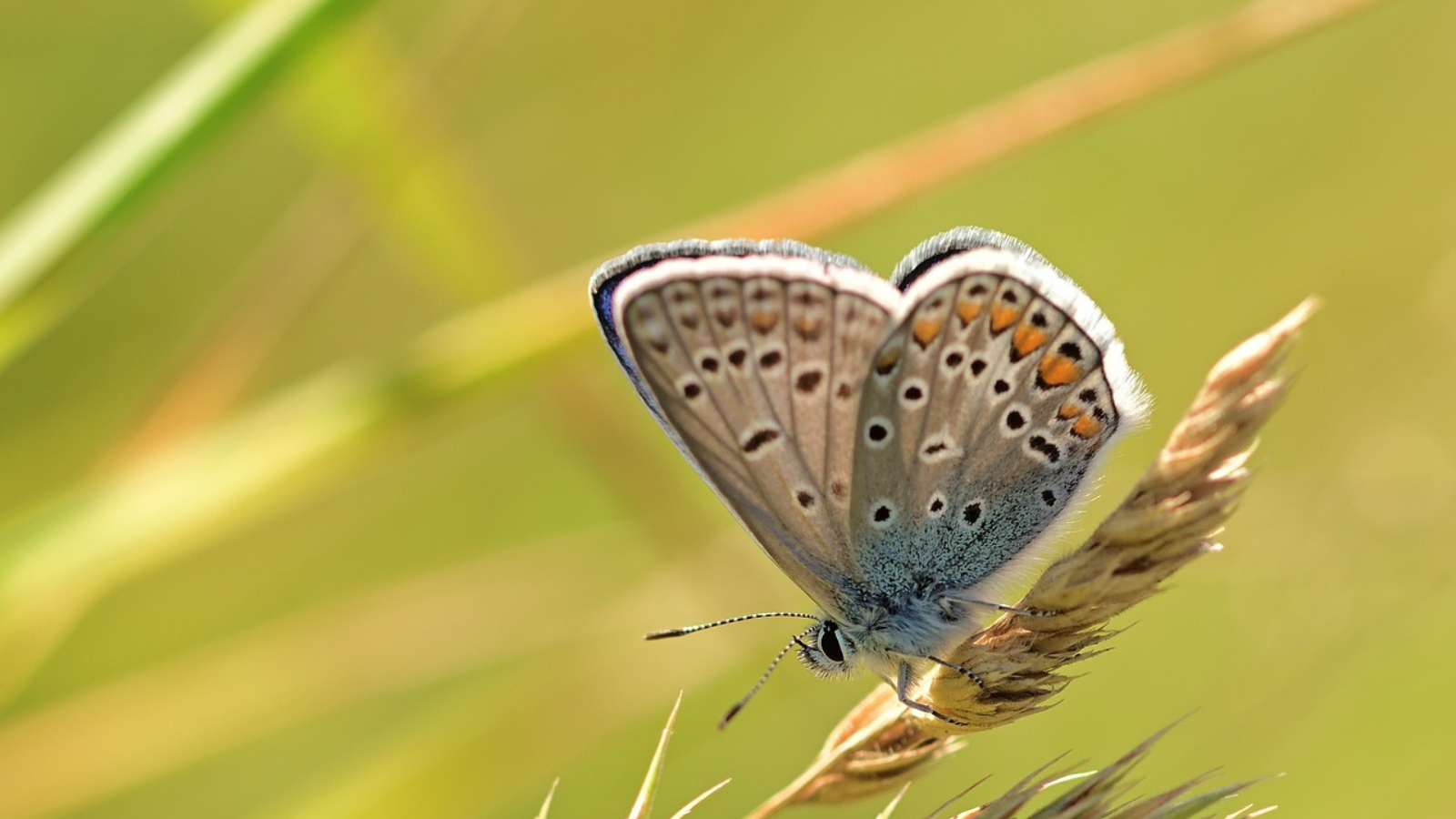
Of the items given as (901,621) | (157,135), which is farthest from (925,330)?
(157,135)

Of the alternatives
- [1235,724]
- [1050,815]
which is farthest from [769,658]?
[1050,815]

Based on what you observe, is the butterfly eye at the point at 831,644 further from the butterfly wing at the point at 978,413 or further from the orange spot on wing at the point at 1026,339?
the orange spot on wing at the point at 1026,339

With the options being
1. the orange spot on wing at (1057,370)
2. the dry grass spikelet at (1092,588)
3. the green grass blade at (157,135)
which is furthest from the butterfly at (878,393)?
the green grass blade at (157,135)

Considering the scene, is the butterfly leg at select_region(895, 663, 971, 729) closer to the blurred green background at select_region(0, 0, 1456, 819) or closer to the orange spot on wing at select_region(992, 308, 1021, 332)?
the orange spot on wing at select_region(992, 308, 1021, 332)

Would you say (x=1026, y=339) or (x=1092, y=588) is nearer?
(x=1092, y=588)

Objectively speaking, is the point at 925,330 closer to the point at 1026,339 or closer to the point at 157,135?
the point at 1026,339

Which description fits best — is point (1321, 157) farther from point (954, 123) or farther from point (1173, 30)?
point (954, 123)
